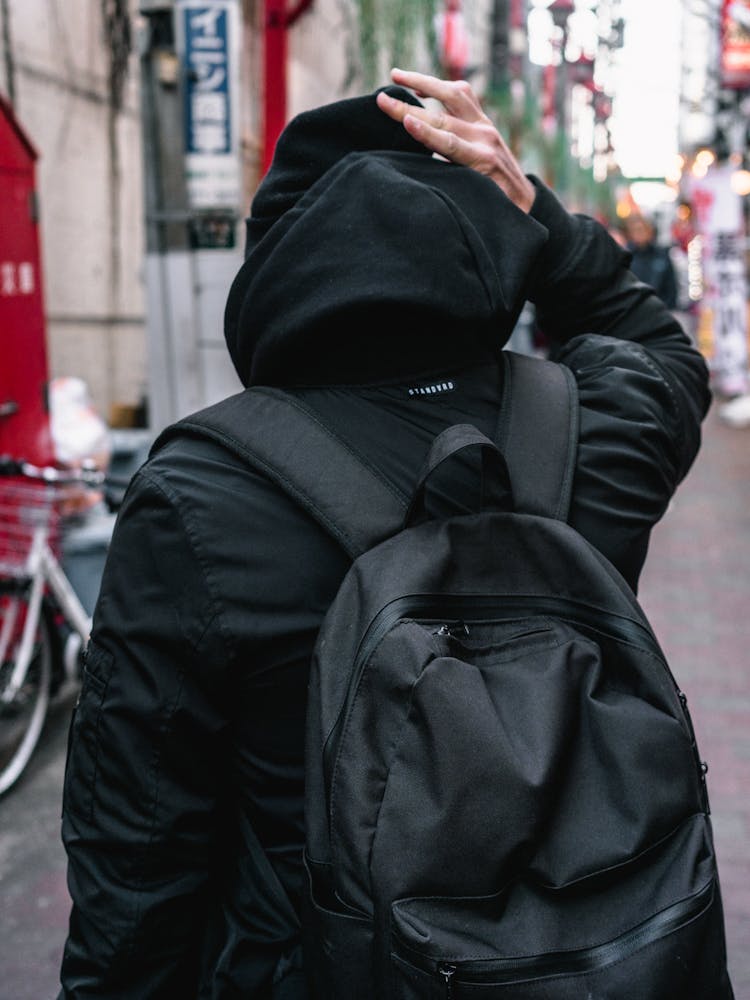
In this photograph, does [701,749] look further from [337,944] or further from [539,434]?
[337,944]

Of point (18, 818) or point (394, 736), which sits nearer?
point (394, 736)

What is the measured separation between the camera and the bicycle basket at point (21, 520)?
4.11m

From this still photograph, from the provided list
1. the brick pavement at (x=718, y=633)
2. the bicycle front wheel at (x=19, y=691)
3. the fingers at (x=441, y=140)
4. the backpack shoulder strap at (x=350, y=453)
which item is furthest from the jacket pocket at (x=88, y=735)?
the bicycle front wheel at (x=19, y=691)

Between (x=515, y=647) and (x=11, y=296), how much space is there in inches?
160

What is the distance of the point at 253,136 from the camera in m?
11.7

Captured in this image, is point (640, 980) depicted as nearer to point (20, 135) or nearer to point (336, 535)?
point (336, 535)

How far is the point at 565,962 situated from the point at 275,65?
7.90m

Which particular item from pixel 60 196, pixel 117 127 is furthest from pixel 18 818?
pixel 117 127

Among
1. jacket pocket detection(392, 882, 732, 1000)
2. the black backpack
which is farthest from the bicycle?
jacket pocket detection(392, 882, 732, 1000)

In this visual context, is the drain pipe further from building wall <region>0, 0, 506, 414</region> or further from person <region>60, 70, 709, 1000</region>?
person <region>60, 70, 709, 1000</region>

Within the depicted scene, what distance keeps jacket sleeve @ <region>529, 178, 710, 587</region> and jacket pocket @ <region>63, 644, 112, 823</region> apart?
0.61 meters

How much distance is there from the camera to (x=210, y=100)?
5.23m

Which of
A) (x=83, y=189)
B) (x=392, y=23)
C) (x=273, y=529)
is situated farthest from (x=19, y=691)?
(x=392, y=23)

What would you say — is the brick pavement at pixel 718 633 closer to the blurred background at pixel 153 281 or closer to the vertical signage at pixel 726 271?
the blurred background at pixel 153 281
